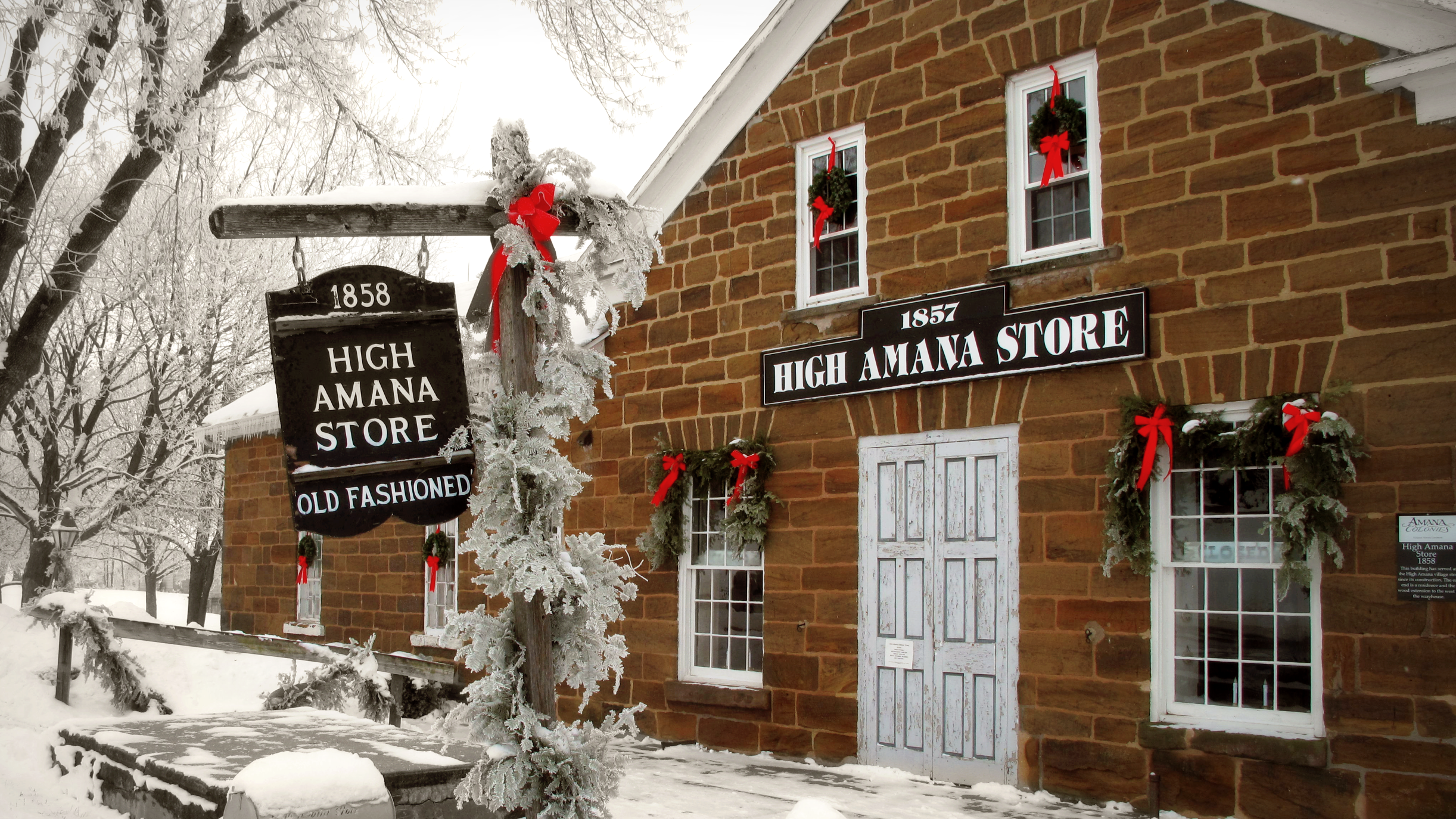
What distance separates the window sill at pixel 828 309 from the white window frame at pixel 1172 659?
2.65m

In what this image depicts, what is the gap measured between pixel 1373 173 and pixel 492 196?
5.23m

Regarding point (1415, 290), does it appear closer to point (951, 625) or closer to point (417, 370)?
point (951, 625)

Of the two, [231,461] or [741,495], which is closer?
[741,495]

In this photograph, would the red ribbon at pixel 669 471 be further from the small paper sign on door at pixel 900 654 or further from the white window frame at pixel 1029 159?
the white window frame at pixel 1029 159

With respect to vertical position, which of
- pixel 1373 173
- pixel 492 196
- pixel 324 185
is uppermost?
pixel 324 185

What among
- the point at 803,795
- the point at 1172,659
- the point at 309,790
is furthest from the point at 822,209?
the point at 309,790

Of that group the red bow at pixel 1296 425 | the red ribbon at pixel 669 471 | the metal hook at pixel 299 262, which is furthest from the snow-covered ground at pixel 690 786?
the metal hook at pixel 299 262

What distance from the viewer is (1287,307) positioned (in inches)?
272

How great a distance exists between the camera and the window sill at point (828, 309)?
903 centimetres

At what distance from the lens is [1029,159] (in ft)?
27.2

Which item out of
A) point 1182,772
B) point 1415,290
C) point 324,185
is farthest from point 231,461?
point 1415,290

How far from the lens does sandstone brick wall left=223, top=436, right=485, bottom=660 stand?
46.4 feet

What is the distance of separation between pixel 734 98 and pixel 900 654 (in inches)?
194

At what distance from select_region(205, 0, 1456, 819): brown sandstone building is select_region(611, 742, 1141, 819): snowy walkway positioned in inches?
8.0
